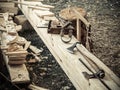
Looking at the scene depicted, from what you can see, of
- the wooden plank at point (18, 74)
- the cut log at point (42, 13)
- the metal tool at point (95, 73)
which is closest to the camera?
the metal tool at point (95, 73)

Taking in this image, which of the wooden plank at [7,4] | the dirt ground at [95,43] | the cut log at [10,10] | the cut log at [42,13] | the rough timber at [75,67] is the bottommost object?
the dirt ground at [95,43]

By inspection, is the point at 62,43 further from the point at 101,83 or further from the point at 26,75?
the point at 101,83

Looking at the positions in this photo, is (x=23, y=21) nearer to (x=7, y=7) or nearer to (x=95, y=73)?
(x=7, y=7)

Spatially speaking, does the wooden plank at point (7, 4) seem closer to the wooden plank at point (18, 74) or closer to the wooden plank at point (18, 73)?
the wooden plank at point (18, 73)

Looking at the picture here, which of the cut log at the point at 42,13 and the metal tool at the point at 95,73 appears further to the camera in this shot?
the cut log at the point at 42,13

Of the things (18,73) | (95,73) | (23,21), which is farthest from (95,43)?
(95,73)

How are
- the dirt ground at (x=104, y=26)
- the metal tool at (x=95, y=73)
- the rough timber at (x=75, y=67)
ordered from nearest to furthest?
the rough timber at (x=75, y=67) < the metal tool at (x=95, y=73) < the dirt ground at (x=104, y=26)

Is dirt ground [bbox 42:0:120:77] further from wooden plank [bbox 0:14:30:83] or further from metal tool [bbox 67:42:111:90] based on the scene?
wooden plank [bbox 0:14:30:83]

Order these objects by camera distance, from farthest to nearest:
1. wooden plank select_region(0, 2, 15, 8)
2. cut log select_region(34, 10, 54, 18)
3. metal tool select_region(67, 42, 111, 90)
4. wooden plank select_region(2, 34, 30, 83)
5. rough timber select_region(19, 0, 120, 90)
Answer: wooden plank select_region(0, 2, 15, 8) → cut log select_region(34, 10, 54, 18) → wooden plank select_region(2, 34, 30, 83) → metal tool select_region(67, 42, 111, 90) → rough timber select_region(19, 0, 120, 90)

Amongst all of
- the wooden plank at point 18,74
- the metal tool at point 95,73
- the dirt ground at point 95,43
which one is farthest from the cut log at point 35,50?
the metal tool at point 95,73

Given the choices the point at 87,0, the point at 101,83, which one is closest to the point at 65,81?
the point at 101,83

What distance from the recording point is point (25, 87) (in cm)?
557

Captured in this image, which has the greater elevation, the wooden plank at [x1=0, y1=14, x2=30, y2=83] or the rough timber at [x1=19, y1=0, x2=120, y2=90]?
the rough timber at [x1=19, y1=0, x2=120, y2=90]

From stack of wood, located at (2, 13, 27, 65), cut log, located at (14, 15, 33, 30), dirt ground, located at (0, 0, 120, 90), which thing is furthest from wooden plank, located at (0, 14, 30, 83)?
cut log, located at (14, 15, 33, 30)
